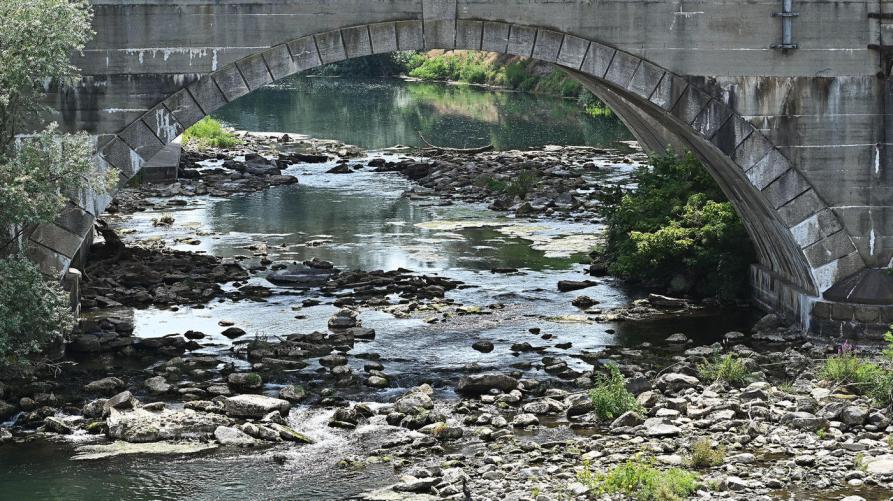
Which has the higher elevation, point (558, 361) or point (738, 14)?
point (738, 14)

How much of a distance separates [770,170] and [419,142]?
28.9 metres

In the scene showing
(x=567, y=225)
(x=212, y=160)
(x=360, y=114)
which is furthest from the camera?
(x=360, y=114)

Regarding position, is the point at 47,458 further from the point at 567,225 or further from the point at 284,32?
the point at 567,225

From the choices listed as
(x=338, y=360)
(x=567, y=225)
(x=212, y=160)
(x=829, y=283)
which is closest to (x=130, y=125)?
(x=338, y=360)

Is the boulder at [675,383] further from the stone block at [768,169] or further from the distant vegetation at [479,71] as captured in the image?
the distant vegetation at [479,71]

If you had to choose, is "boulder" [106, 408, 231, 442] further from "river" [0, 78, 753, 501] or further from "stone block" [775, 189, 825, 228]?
"stone block" [775, 189, 825, 228]

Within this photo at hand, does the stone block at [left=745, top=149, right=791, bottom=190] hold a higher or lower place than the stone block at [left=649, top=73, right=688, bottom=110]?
lower

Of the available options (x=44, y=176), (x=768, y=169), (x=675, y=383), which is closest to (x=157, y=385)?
(x=44, y=176)

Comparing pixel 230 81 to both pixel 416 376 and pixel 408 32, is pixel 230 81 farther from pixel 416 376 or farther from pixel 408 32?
pixel 416 376

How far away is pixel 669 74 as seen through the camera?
1758 cm

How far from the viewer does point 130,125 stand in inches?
659

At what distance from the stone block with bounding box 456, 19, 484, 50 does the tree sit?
4.50 meters

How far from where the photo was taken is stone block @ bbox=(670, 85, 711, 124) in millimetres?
17625

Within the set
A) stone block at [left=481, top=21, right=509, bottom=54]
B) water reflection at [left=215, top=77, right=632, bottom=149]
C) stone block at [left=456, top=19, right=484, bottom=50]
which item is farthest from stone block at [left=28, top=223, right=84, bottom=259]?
water reflection at [left=215, top=77, right=632, bottom=149]
